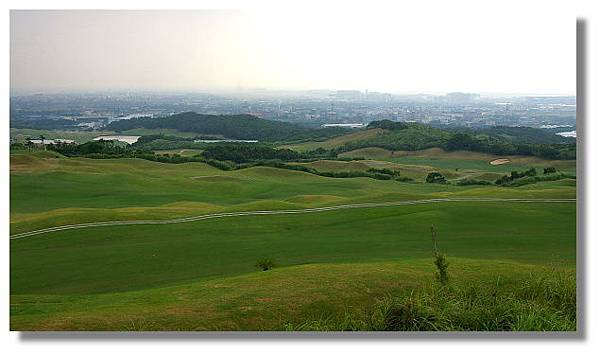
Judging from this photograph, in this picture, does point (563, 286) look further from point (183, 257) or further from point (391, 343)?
point (183, 257)

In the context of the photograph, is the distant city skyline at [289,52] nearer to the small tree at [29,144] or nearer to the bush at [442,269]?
the small tree at [29,144]

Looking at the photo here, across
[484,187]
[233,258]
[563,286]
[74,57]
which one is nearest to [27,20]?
[74,57]

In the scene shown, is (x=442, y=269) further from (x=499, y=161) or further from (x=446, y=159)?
(x=499, y=161)

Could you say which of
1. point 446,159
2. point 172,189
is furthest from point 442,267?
point 172,189

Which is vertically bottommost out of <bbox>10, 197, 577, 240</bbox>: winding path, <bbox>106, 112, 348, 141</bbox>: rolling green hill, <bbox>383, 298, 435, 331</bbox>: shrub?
<bbox>383, 298, 435, 331</bbox>: shrub

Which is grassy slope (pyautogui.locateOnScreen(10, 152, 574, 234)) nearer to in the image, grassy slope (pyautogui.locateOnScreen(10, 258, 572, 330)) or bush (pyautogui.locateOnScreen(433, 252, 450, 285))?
grassy slope (pyautogui.locateOnScreen(10, 258, 572, 330))

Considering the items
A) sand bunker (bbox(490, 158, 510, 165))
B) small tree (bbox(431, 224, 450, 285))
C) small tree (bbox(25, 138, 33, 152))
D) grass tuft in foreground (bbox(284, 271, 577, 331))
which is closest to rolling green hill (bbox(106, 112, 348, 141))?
small tree (bbox(25, 138, 33, 152))

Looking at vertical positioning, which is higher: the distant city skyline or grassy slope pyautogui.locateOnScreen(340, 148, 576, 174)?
the distant city skyline
